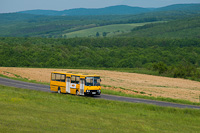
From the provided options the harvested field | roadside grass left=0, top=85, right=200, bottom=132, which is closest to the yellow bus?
roadside grass left=0, top=85, right=200, bottom=132

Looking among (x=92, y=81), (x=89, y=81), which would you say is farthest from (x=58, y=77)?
(x=92, y=81)

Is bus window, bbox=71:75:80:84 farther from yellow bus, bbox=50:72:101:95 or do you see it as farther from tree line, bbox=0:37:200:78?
tree line, bbox=0:37:200:78

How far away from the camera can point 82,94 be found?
39094 mm

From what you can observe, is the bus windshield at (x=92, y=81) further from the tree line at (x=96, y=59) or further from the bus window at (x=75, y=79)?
the tree line at (x=96, y=59)

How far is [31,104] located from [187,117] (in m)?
11.9

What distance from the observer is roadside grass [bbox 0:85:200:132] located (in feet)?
62.8

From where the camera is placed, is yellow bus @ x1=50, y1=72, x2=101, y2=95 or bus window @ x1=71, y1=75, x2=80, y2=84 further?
bus window @ x1=71, y1=75, x2=80, y2=84

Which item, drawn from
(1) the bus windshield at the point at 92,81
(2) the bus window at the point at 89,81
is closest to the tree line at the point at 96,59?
(1) the bus windshield at the point at 92,81

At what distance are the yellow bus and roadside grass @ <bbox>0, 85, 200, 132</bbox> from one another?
289 inches

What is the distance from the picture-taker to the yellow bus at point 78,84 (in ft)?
128

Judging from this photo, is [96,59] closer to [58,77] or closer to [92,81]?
[58,77]

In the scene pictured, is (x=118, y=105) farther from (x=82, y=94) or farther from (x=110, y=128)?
(x=110, y=128)

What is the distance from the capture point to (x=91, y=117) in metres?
23.3

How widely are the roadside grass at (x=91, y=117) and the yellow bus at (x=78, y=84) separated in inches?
289
